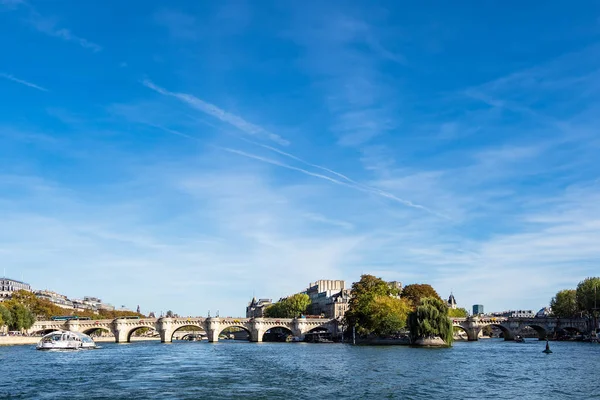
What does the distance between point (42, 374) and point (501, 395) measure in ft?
107

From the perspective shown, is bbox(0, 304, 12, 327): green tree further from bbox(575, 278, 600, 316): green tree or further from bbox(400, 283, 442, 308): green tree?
bbox(575, 278, 600, 316): green tree

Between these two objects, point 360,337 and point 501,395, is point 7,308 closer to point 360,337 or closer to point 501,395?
point 360,337

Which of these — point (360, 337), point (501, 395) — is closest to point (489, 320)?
point (360, 337)

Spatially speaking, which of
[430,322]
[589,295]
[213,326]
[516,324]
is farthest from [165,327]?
[589,295]

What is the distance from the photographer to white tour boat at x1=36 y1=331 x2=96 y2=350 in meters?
90.9

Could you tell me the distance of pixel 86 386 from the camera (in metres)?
41.2

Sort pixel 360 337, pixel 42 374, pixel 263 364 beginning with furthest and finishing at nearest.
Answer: pixel 360 337 < pixel 263 364 < pixel 42 374

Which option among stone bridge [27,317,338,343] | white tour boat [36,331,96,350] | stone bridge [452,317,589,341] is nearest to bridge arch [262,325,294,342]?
stone bridge [27,317,338,343]

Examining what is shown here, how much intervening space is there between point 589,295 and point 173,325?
87.5 m

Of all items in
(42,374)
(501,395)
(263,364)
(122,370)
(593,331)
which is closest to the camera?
(501,395)

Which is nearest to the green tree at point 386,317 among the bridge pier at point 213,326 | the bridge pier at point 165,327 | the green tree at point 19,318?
the bridge pier at point 213,326

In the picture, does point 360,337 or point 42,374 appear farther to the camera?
point 360,337

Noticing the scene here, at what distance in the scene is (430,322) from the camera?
90.9 m

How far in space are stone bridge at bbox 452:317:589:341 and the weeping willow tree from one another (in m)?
48.3
